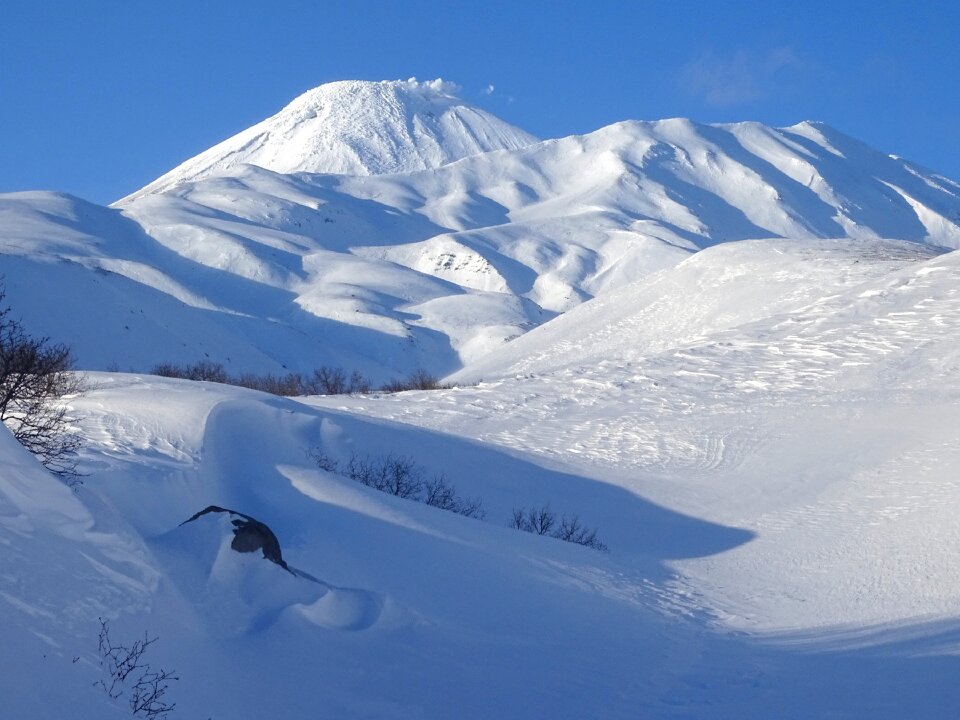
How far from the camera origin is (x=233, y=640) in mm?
8219

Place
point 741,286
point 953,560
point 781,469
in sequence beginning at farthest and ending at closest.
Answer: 1. point 741,286
2. point 781,469
3. point 953,560

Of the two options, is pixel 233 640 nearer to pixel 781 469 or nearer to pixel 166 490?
pixel 166 490

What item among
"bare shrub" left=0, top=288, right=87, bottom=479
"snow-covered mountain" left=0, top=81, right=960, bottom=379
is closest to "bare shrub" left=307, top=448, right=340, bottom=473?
"bare shrub" left=0, top=288, right=87, bottom=479

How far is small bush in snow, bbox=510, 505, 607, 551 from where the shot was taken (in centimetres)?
1661

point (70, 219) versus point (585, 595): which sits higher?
point (70, 219)

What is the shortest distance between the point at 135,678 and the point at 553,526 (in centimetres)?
1145

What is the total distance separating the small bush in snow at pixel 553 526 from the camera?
654 inches

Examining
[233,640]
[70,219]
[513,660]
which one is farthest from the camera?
[70,219]

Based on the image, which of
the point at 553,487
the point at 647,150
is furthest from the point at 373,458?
the point at 647,150

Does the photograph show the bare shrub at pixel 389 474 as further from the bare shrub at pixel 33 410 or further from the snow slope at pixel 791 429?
the bare shrub at pixel 33 410

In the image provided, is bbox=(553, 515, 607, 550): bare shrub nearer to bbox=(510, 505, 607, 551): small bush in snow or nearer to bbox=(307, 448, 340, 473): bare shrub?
bbox=(510, 505, 607, 551): small bush in snow

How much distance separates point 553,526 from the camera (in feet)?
57.7

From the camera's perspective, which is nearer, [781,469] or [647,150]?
[781,469]

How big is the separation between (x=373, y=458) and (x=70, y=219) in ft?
301
